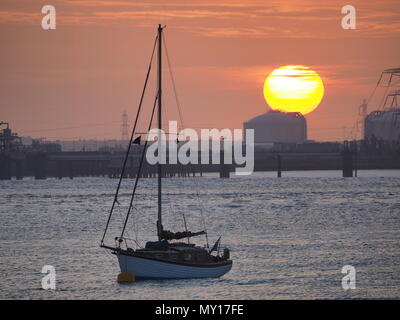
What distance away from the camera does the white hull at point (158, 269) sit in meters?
42.9

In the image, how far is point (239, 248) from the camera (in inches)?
2320

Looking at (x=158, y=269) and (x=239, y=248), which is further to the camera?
(x=239, y=248)

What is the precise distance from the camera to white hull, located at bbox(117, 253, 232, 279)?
42.9 meters

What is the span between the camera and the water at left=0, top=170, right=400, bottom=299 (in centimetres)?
4162

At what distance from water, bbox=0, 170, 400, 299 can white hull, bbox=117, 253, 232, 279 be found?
37 cm

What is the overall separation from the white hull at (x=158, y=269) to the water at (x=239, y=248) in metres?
0.37

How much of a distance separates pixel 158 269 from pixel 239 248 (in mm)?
16500

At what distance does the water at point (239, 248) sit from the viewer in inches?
1639

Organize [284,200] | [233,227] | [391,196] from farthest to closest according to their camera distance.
→ [391,196] → [284,200] → [233,227]
